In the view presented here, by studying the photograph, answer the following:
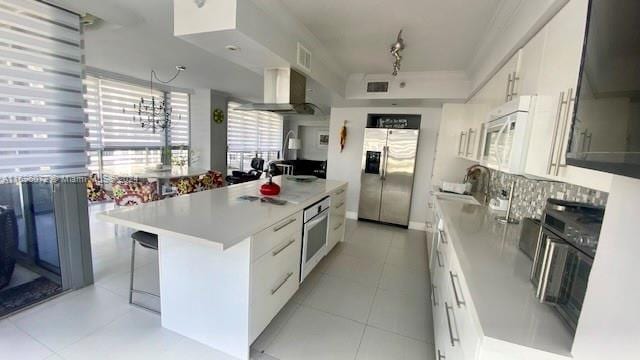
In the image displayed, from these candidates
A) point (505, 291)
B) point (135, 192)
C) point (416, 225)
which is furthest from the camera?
point (416, 225)

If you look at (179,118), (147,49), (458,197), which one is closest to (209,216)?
(458,197)

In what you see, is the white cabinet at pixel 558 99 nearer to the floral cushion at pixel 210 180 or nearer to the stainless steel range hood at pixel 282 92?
the stainless steel range hood at pixel 282 92

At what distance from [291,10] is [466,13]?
138 centimetres

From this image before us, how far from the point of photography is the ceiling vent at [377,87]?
12.6 feet

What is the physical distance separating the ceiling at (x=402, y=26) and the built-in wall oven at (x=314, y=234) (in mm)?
1631

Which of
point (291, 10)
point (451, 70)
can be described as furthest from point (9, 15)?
point (451, 70)

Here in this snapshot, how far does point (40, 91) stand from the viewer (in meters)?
1.86

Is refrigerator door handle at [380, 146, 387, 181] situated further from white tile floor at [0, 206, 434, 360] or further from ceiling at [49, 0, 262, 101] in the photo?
ceiling at [49, 0, 262, 101]

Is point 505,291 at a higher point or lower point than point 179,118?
lower

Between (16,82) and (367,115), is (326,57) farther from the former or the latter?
Result: (16,82)

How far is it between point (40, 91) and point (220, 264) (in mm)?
1779

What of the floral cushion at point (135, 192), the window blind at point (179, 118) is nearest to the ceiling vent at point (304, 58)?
the floral cushion at point (135, 192)

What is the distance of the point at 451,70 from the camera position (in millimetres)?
3469

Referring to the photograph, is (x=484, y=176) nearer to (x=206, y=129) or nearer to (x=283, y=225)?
(x=283, y=225)
